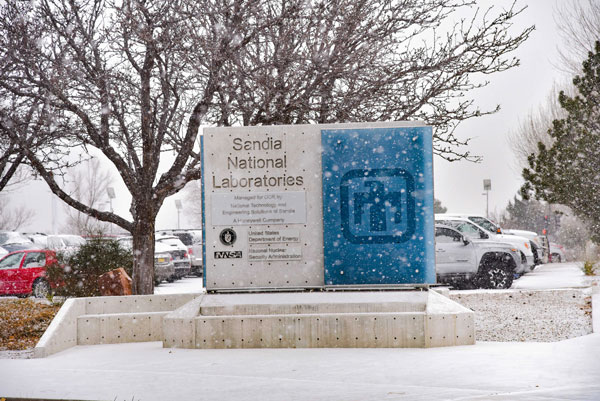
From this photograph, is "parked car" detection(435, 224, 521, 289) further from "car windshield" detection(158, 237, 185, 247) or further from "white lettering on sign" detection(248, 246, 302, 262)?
"car windshield" detection(158, 237, 185, 247)

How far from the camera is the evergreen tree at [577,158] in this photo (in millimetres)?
22844

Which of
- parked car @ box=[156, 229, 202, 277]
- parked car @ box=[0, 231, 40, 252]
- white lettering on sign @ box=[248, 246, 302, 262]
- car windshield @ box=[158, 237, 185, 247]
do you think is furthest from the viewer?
parked car @ box=[0, 231, 40, 252]

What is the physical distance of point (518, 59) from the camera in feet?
41.4

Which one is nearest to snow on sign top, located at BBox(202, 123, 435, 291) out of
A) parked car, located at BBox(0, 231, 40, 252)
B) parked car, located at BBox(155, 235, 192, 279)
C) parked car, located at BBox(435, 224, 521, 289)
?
parked car, located at BBox(435, 224, 521, 289)

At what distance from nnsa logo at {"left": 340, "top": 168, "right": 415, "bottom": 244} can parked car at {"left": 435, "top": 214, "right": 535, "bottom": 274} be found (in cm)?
986

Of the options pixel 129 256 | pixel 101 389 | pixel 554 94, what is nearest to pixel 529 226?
pixel 554 94

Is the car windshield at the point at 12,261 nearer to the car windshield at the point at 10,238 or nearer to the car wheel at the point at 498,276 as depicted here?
the car wheel at the point at 498,276

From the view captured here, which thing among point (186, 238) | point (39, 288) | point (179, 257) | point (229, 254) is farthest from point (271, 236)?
point (186, 238)

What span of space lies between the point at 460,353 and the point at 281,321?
231cm

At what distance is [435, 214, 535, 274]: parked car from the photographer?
19672mm

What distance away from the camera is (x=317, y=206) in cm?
1043

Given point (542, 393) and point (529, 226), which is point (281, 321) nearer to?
point (542, 393)

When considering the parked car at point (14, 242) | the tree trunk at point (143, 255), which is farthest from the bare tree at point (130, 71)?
the parked car at point (14, 242)

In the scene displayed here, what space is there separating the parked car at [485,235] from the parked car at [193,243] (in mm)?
10557
